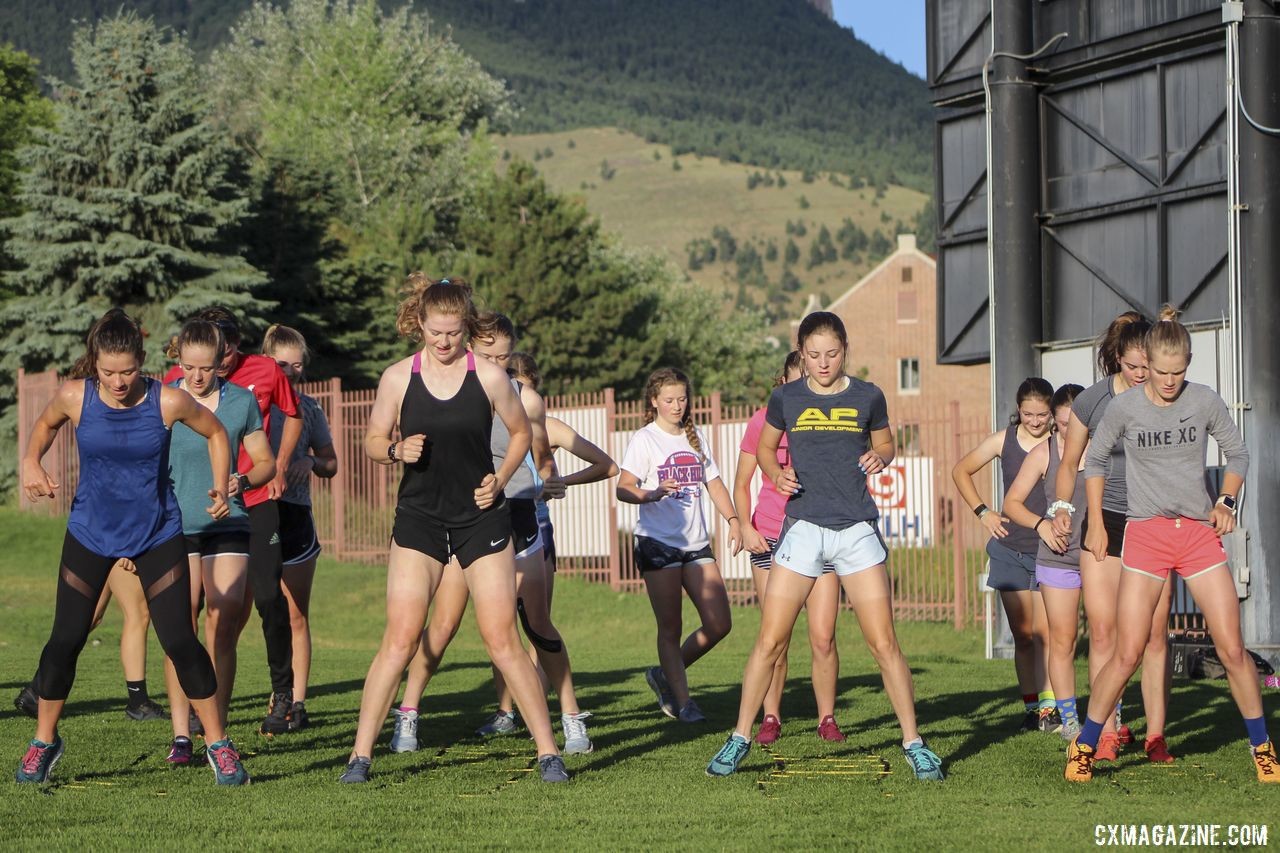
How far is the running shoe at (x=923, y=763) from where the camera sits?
730 cm

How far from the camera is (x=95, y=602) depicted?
7.16 metres

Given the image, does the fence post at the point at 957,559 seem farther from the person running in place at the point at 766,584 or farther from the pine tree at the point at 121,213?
the pine tree at the point at 121,213

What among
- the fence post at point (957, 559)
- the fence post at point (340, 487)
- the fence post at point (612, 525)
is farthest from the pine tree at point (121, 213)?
the fence post at point (957, 559)

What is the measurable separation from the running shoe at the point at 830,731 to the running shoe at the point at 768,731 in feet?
0.77

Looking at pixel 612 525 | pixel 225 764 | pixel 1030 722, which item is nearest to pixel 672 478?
pixel 1030 722

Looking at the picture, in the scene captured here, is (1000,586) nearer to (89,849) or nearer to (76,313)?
(89,849)

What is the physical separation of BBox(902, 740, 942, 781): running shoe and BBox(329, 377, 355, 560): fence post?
1785 centimetres

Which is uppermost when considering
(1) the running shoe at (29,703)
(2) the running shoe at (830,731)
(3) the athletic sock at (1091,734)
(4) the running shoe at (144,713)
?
(3) the athletic sock at (1091,734)

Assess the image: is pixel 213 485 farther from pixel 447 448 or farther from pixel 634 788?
pixel 634 788

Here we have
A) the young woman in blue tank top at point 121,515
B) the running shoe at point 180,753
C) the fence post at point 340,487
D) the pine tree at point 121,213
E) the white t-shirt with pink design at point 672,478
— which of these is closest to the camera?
the young woman in blue tank top at point 121,515

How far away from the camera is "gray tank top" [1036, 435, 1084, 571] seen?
8.54 m

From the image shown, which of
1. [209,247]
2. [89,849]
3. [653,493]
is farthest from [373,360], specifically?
[89,849]

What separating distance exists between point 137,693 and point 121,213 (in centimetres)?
2813

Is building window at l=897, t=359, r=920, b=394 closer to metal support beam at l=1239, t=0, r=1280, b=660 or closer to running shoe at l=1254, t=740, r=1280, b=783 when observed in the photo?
metal support beam at l=1239, t=0, r=1280, b=660
